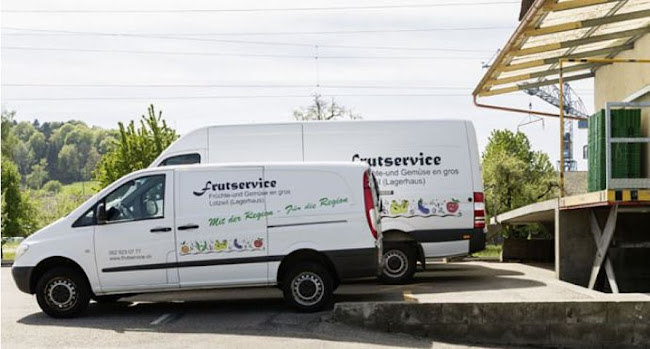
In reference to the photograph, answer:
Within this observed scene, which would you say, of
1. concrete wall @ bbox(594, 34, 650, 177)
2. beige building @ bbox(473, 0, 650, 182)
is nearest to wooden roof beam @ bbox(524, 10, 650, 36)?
beige building @ bbox(473, 0, 650, 182)

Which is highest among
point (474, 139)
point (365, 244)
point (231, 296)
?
point (474, 139)

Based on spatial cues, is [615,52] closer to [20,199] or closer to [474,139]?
[474,139]

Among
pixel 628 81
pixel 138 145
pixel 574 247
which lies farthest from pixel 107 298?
pixel 138 145

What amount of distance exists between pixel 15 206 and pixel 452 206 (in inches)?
2245

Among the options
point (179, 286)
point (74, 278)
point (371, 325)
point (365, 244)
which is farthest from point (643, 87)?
point (74, 278)

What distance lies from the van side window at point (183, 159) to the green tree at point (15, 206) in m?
50.6

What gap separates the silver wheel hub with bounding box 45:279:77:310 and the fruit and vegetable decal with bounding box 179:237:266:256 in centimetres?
148

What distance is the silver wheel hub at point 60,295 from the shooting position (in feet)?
39.9

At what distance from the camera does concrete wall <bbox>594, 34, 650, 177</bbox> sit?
50.4 ft

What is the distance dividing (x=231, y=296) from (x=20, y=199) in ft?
188

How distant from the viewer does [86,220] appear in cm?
1234

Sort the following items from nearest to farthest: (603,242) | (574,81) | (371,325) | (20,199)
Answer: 1. (371,325)
2. (603,242)
3. (574,81)
4. (20,199)

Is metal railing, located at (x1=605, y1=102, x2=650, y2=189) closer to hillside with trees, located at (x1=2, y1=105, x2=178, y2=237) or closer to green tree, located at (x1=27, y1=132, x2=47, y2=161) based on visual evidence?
hillside with trees, located at (x1=2, y1=105, x2=178, y2=237)

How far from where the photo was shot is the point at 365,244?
12.1 metres
